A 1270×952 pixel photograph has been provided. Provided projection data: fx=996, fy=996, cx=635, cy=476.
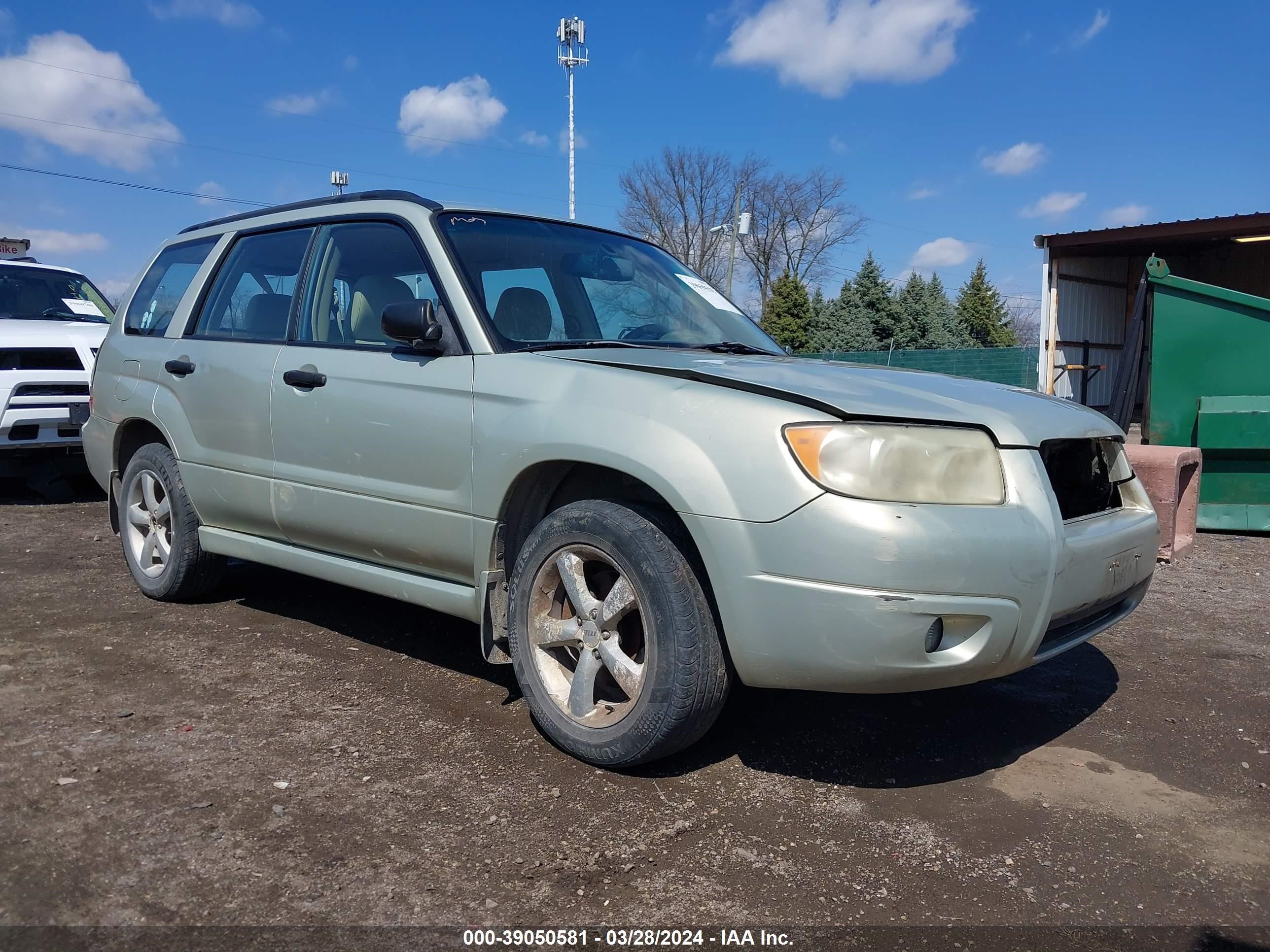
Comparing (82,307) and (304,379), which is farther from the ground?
(82,307)

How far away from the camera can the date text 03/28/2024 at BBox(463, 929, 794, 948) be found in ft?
6.90

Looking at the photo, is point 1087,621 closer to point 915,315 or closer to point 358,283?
point 358,283

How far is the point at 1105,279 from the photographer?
1680 centimetres

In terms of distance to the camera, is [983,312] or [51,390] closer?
[51,390]

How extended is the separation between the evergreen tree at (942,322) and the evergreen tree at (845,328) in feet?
7.97

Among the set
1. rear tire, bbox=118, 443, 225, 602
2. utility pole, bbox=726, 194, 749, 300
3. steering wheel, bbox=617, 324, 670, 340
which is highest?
utility pole, bbox=726, 194, 749, 300

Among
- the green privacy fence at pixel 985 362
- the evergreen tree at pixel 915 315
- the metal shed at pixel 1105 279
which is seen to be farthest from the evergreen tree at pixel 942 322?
Result: the metal shed at pixel 1105 279

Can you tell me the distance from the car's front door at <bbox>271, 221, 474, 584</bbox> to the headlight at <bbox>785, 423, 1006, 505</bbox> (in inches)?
47.2

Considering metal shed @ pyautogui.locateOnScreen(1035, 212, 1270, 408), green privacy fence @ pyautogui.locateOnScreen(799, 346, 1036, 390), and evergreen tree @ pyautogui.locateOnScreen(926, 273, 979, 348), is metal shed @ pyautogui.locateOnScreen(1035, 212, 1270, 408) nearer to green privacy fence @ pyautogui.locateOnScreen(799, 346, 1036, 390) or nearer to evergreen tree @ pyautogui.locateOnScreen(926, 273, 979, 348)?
green privacy fence @ pyautogui.locateOnScreen(799, 346, 1036, 390)

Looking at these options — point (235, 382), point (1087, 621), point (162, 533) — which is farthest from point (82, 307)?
point (1087, 621)

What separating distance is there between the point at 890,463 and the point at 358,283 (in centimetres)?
231

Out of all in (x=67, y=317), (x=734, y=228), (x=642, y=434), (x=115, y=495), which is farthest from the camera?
(x=734, y=228)

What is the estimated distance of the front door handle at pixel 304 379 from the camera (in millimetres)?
3674

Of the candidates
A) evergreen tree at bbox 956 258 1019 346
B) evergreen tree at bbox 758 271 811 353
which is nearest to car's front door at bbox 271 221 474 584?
evergreen tree at bbox 758 271 811 353
